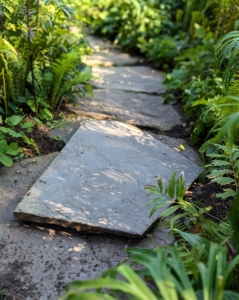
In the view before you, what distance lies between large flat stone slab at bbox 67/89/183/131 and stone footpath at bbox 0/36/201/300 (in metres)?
0.07

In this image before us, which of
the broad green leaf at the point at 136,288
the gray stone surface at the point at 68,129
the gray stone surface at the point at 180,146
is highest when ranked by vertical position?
the broad green leaf at the point at 136,288

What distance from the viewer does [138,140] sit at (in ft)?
11.3

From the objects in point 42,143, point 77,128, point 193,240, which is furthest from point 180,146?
point 193,240

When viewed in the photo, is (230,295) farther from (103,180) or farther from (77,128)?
(77,128)

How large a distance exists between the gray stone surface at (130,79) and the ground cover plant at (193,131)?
258mm

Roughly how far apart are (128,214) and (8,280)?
82 cm

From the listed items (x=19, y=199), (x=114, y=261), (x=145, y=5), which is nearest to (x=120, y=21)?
(x=145, y=5)

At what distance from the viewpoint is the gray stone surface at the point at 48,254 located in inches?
85.4

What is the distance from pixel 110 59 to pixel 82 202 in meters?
3.87

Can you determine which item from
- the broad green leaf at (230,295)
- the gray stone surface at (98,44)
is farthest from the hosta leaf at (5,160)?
the gray stone surface at (98,44)

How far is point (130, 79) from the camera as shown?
5.21 meters

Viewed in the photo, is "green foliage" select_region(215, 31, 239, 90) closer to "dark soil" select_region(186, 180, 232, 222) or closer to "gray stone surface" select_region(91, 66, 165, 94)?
"dark soil" select_region(186, 180, 232, 222)

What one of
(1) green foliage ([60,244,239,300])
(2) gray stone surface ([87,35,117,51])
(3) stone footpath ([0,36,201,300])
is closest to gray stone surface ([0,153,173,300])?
(3) stone footpath ([0,36,201,300])

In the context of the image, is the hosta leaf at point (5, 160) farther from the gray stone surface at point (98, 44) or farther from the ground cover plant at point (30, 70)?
the gray stone surface at point (98, 44)
